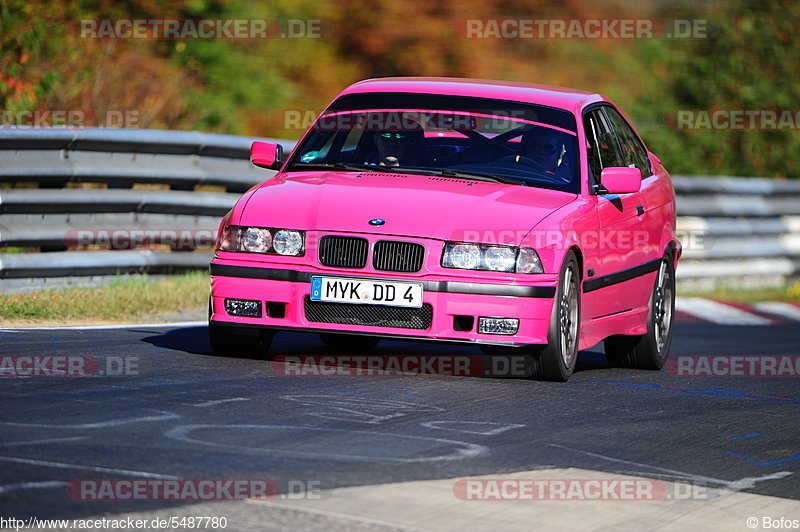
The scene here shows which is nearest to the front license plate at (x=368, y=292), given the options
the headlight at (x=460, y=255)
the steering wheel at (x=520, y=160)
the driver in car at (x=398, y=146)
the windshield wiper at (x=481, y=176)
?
the headlight at (x=460, y=255)

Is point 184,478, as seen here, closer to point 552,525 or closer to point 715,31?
point 552,525

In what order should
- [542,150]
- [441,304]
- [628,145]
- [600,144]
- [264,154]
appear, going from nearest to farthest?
[441,304] < [542,150] < [264,154] < [600,144] < [628,145]

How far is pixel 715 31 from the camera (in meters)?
27.2

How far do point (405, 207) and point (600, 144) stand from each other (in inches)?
84.6

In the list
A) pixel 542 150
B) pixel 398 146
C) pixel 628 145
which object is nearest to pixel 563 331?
pixel 542 150

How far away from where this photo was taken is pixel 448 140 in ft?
31.4

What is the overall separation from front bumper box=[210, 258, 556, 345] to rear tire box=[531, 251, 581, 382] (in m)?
0.10

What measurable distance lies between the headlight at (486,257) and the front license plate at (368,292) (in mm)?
235

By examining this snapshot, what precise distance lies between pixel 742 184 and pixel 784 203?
2.92ft

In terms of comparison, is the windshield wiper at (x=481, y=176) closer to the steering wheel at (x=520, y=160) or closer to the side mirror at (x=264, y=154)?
the steering wheel at (x=520, y=160)

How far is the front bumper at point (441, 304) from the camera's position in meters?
8.31

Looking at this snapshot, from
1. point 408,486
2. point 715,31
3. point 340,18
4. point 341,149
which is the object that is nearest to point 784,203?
point 715,31

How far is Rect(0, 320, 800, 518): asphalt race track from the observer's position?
228 inches

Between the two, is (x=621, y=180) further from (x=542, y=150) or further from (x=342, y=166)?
(x=342, y=166)
